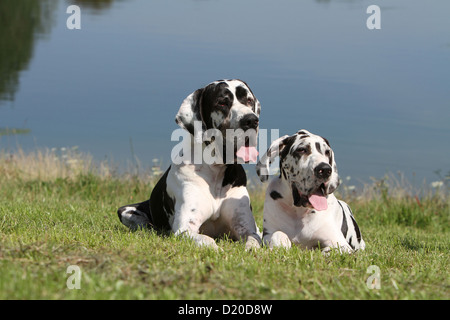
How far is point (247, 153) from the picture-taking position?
6797 millimetres

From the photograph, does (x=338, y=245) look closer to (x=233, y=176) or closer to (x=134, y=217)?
(x=233, y=176)

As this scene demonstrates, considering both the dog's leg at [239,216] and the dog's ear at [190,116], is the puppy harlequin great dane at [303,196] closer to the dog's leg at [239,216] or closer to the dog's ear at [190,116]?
the dog's leg at [239,216]

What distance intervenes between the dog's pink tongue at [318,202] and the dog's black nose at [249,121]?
0.91 metres

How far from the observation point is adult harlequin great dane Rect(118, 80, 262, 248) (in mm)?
6781

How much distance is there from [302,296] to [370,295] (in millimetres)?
531

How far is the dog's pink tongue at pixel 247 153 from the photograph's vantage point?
6775 mm

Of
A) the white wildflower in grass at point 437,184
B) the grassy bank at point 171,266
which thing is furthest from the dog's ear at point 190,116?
the white wildflower in grass at point 437,184

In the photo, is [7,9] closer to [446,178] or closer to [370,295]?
[446,178]

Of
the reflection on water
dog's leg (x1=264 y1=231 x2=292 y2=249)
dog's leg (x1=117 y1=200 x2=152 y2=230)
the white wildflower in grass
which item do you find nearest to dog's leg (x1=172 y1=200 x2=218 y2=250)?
dog's leg (x1=264 y1=231 x2=292 y2=249)

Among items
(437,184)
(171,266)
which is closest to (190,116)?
(171,266)

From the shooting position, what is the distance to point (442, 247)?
8602mm

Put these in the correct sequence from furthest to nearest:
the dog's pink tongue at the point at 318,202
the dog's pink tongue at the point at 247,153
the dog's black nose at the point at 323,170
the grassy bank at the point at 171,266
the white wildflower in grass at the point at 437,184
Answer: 1. the white wildflower in grass at the point at 437,184
2. the dog's pink tongue at the point at 247,153
3. the dog's pink tongue at the point at 318,202
4. the dog's black nose at the point at 323,170
5. the grassy bank at the point at 171,266

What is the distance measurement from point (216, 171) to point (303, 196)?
3.34 ft
